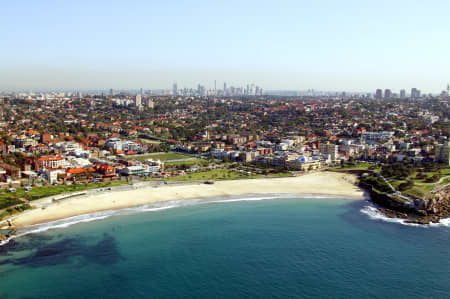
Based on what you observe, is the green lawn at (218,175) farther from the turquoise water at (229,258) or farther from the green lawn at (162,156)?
the turquoise water at (229,258)

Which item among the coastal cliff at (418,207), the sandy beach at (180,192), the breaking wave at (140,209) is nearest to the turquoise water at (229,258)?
the breaking wave at (140,209)

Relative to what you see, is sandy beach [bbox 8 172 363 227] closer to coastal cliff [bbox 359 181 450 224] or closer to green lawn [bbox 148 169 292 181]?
green lawn [bbox 148 169 292 181]

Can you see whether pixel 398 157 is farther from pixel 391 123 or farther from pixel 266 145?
pixel 391 123

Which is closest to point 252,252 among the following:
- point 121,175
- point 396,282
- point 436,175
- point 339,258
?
point 339,258

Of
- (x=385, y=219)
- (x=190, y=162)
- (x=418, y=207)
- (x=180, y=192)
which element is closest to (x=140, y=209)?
(x=180, y=192)

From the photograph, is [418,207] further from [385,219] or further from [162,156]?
[162,156]

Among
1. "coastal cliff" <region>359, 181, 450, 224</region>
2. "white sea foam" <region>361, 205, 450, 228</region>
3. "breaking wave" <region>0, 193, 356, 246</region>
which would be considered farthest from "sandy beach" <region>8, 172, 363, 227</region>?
"white sea foam" <region>361, 205, 450, 228</region>

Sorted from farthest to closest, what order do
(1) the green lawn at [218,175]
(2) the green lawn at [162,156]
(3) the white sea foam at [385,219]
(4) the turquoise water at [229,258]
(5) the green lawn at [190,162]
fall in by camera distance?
1. (2) the green lawn at [162,156]
2. (5) the green lawn at [190,162]
3. (1) the green lawn at [218,175]
4. (3) the white sea foam at [385,219]
5. (4) the turquoise water at [229,258]
